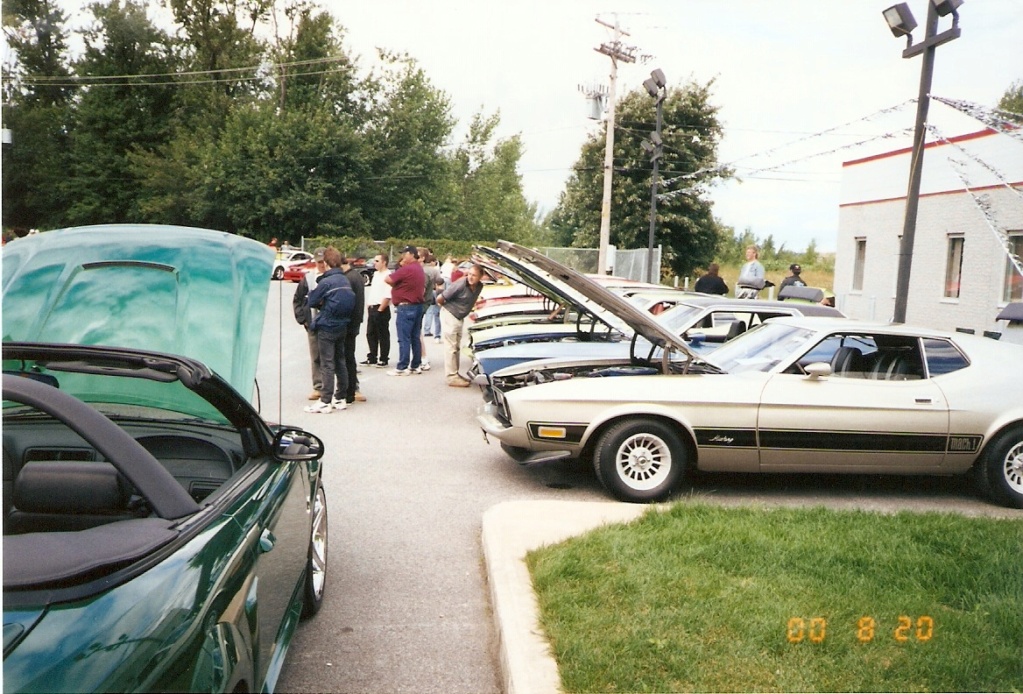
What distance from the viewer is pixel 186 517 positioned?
7.55 ft

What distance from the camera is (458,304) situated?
11.2m

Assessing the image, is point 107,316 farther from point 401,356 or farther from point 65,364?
point 401,356

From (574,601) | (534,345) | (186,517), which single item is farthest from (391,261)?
(186,517)

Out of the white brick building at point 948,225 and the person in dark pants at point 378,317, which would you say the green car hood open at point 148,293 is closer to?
the white brick building at point 948,225

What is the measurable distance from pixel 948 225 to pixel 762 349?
7.01ft

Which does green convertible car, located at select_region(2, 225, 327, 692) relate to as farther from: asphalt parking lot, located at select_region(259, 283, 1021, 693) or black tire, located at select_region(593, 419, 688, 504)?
black tire, located at select_region(593, 419, 688, 504)

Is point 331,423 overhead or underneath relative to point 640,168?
underneath

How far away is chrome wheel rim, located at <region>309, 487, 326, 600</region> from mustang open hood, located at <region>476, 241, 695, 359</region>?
101 inches

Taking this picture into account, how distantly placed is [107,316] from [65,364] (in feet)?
7.47

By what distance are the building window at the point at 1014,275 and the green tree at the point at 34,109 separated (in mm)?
3894

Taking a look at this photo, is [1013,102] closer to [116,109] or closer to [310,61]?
[310,61]

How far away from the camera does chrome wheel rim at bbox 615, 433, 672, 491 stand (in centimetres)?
592

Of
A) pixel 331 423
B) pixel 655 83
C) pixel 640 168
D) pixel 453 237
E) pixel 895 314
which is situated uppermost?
pixel 655 83
